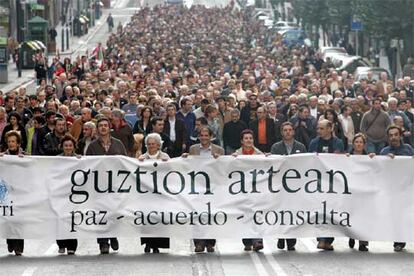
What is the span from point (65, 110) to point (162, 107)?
5.38ft

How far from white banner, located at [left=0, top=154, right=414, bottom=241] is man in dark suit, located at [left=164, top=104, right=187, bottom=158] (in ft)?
16.4

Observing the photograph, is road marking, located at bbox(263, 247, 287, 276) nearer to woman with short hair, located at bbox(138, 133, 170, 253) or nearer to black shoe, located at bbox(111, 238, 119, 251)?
woman with short hair, located at bbox(138, 133, 170, 253)

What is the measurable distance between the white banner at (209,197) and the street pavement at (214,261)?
251 millimetres

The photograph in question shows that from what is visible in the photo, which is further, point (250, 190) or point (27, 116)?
point (27, 116)

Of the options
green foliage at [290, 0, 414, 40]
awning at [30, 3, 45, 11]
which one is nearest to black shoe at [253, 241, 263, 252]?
green foliage at [290, 0, 414, 40]

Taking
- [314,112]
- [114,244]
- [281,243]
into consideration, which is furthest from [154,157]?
[314,112]

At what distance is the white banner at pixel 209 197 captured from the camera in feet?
58.3

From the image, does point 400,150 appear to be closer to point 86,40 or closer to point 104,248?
point 104,248

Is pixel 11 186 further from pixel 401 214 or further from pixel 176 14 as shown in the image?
pixel 176 14

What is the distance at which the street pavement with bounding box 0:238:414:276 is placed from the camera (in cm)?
1639

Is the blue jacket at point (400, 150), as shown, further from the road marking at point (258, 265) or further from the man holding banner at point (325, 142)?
the road marking at point (258, 265)

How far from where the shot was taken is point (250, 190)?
58.8 feet

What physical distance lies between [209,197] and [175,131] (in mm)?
5615

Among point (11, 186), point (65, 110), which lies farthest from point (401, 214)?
point (65, 110)
